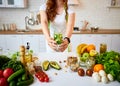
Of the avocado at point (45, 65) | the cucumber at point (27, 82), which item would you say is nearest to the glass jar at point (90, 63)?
the avocado at point (45, 65)

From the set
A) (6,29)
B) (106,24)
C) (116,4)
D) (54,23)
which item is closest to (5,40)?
(6,29)

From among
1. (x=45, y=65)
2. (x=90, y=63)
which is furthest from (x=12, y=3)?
(x=90, y=63)

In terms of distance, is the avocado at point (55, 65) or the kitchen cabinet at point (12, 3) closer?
the avocado at point (55, 65)

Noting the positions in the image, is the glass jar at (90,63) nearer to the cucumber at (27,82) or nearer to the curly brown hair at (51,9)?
the cucumber at (27,82)

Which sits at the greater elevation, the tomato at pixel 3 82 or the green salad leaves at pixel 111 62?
the green salad leaves at pixel 111 62

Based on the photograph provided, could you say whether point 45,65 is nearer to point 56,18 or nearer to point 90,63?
point 90,63

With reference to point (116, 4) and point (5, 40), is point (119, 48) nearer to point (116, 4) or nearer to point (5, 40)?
point (116, 4)

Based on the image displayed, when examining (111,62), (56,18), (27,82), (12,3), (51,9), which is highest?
(12,3)

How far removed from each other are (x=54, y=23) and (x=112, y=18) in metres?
2.41

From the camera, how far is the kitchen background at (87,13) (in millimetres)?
4027

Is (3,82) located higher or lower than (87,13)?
lower

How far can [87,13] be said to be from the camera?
4094 millimetres

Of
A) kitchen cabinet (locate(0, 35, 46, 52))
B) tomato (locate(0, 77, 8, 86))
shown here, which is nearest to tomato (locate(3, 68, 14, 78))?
tomato (locate(0, 77, 8, 86))

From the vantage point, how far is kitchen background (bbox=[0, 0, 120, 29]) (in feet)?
13.2
